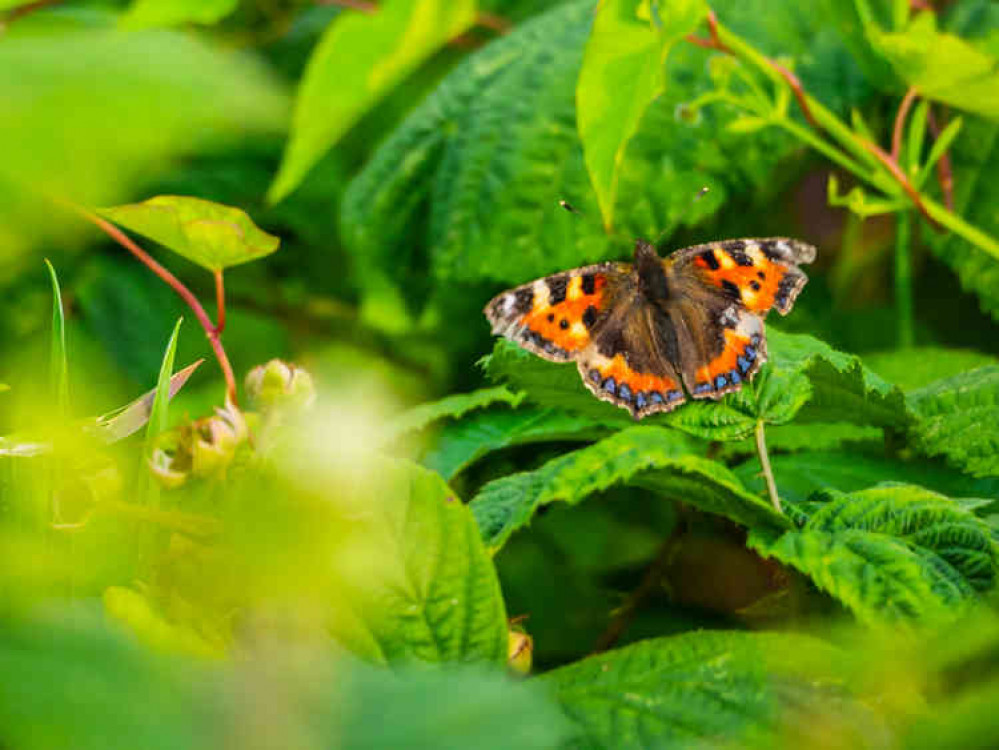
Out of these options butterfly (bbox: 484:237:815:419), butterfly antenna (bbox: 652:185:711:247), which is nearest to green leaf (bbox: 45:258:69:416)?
butterfly (bbox: 484:237:815:419)

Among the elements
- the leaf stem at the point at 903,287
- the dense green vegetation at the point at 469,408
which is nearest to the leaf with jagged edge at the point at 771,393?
the dense green vegetation at the point at 469,408

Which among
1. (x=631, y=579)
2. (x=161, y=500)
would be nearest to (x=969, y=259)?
(x=631, y=579)

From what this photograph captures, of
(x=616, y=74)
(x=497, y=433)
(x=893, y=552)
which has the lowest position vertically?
(x=497, y=433)

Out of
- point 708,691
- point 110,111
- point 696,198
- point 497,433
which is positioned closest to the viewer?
point 110,111

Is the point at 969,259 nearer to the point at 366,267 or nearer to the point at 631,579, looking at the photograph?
the point at 631,579

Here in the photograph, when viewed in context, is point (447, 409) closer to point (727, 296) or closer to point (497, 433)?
point (497, 433)

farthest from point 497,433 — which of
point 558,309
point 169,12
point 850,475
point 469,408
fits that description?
point 169,12
